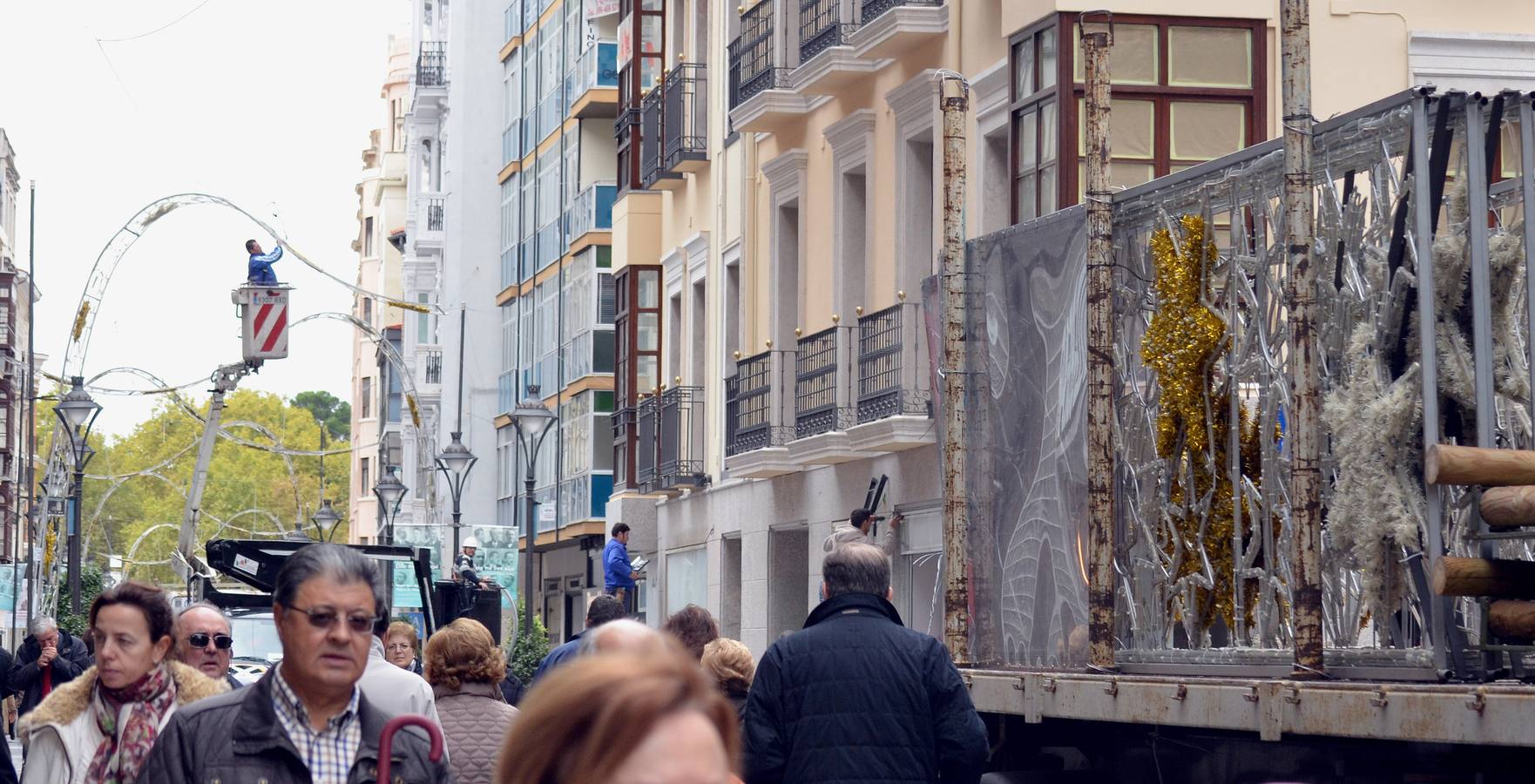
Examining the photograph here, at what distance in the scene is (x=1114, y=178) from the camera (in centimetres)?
1975

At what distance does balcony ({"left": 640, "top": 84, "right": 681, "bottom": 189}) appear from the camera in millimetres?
33897

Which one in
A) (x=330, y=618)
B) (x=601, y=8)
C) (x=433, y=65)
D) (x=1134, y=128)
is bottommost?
(x=330, y=618)

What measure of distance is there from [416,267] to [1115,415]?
201ft

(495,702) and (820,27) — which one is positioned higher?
(820,27)

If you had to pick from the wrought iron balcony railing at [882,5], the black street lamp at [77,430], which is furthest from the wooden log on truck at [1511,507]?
the black street lamp at [77,430]

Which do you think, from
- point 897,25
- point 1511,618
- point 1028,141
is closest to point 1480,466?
point 1511,618

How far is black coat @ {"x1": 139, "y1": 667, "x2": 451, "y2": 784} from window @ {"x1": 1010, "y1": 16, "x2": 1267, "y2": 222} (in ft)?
49.7

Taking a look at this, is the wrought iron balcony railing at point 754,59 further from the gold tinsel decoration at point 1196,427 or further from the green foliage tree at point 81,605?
the gold tinsel decoration at point 1196,427

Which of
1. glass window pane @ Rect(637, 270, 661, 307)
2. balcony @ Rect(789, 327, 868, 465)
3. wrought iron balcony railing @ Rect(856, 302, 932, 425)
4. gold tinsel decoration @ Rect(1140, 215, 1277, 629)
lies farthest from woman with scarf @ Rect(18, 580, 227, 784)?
glass window pane @ Rect(637, 270, 661, 307)

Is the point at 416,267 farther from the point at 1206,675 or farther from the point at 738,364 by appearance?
the point at 1206,675

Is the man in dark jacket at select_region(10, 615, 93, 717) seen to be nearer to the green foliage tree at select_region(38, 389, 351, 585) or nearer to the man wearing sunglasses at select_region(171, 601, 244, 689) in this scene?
the man wearing sunglasses at select_region(171, 601, 244, 689)

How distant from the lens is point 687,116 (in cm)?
3275

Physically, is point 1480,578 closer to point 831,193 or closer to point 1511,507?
point 1511,507

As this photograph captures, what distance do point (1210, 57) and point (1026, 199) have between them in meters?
2.05
